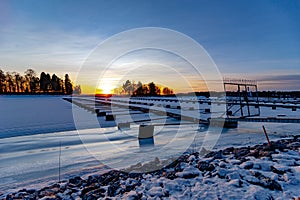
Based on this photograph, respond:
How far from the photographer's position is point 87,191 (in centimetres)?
414

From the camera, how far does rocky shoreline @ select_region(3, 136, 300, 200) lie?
3.57 metres

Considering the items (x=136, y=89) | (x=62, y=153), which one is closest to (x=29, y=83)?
(x=136, y=89)

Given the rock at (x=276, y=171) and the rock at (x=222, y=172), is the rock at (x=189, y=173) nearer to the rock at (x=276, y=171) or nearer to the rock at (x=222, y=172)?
the rock at (x=222, y=172)

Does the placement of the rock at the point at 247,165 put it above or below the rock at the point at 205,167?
above

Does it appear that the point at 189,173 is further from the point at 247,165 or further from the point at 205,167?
the point at 247,165

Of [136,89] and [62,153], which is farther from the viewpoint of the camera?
[136,89]

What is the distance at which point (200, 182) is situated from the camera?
4.00 metres

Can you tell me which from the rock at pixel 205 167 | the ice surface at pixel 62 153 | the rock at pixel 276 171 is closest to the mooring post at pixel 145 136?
the ice surface at pixel 62 153

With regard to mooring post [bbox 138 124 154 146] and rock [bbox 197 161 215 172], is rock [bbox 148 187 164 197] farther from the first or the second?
mooring post [bbox 138 124 154 146]

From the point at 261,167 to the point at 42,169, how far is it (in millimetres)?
5220

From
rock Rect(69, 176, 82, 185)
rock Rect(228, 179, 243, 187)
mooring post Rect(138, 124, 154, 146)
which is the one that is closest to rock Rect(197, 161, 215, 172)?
rock Rect(228, 179, 243, 187)

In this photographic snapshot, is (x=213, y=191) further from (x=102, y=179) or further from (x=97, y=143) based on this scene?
(x=97, y=143)

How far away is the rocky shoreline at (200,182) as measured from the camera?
3572mm

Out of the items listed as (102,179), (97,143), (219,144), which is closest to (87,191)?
(102,179)
